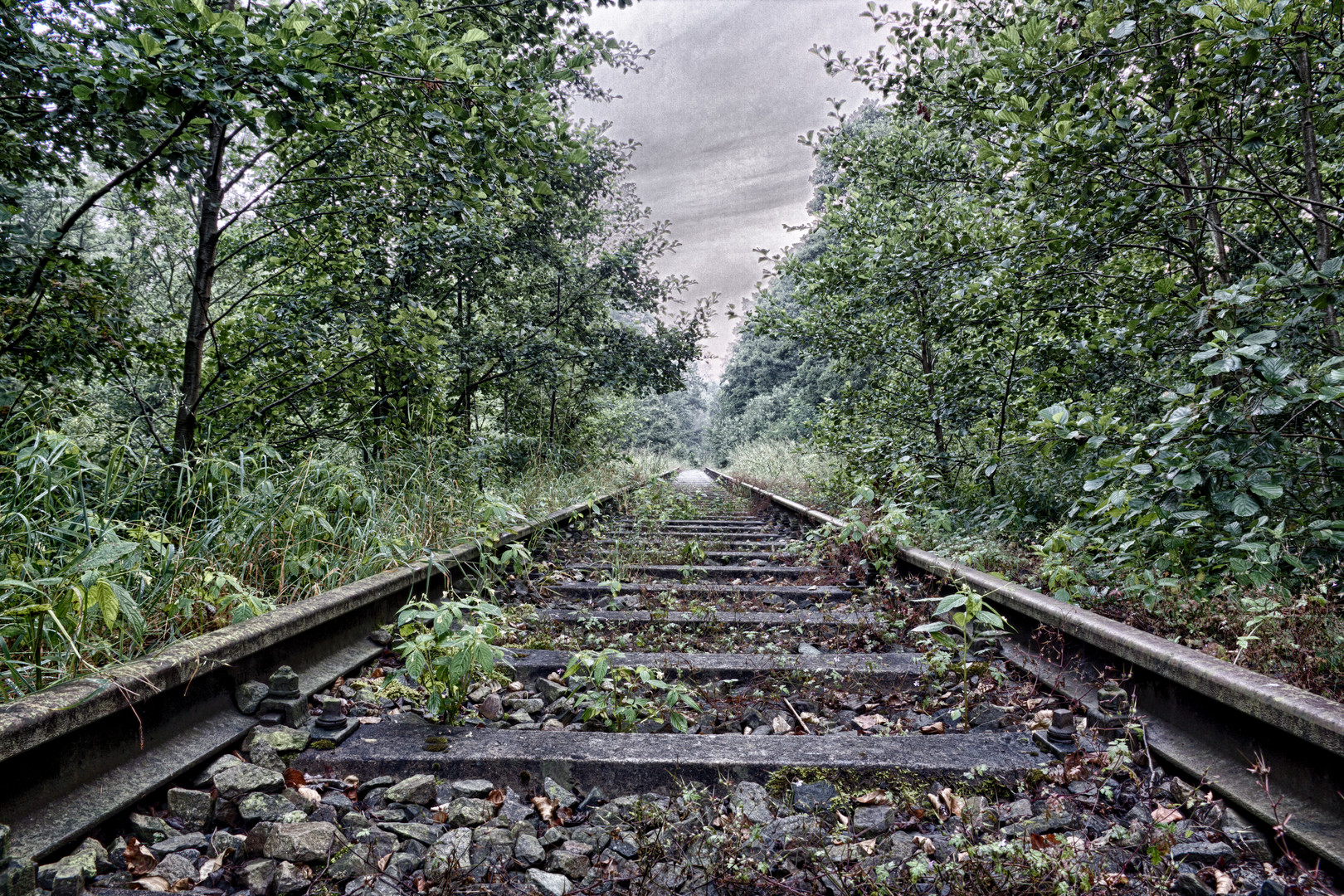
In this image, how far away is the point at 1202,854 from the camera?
1.37m

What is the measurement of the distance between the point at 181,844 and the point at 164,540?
132 cm

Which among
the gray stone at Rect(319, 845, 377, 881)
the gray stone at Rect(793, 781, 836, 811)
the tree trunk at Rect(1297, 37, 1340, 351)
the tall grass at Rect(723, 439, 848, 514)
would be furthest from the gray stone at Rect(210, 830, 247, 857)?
the tall grass at Rect(723, 439, 848, 514)

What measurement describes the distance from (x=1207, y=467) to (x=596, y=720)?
7.26 feet

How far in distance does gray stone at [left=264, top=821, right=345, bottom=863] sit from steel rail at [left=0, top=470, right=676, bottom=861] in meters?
0.33

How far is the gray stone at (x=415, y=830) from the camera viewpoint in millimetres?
1483

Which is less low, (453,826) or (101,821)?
(101,821)

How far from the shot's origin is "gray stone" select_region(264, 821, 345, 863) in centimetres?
136

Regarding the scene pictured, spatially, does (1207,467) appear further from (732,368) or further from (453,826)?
(732,368)

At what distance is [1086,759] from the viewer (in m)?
1.78

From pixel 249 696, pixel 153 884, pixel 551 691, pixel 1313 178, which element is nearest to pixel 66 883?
pixel 153 884

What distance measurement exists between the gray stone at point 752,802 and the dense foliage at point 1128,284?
1.58 metres

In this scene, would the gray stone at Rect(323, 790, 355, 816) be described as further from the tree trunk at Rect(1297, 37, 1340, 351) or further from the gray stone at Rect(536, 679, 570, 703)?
the tree trunk at Rect(1297, 37, 1340, 351)

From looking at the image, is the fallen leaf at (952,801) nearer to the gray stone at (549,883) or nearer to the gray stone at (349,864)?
the gray stone at (549,883)

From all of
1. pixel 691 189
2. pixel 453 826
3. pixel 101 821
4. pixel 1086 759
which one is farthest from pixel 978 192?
pixel 691 189
